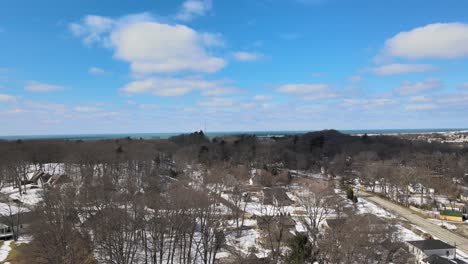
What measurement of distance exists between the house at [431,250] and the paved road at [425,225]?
3480mm

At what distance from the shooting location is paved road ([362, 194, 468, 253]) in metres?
26.9

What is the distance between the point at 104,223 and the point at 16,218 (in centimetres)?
1773

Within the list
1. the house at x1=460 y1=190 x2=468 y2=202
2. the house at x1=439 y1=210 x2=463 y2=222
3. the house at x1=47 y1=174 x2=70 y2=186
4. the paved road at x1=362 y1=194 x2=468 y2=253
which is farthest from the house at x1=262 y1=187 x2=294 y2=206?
the house at x1=460 y1=190 x2=468 y2=202

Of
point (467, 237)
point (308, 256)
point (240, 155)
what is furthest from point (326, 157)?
point (308, 256)

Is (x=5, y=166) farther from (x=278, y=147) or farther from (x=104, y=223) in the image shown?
(x=278, y=147)

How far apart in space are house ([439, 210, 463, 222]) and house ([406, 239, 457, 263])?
13.3 metres

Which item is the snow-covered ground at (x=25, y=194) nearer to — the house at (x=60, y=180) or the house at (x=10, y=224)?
the house at (x=60, y=180)

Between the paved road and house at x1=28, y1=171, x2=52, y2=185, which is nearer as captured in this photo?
the paved road

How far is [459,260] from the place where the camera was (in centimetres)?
2212

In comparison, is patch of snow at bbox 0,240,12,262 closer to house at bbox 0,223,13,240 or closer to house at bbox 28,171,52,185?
house at bbox 0,223,13,240

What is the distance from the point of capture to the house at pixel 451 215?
34.0m

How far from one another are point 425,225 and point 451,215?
520 cm

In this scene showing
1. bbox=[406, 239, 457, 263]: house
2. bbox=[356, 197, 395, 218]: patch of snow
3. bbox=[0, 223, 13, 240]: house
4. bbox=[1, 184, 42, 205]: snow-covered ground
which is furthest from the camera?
bbox=[1, 184, 42, 205]: snow-covered ground

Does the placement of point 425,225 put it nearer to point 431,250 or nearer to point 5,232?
point 431,250
